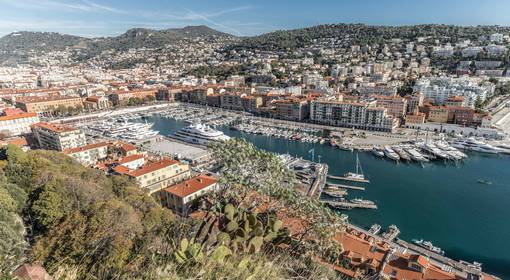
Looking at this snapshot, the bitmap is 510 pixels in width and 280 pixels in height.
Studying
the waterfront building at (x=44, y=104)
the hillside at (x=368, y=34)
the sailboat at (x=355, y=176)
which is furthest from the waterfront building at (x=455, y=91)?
the waterfront building at (x=44, y=104)

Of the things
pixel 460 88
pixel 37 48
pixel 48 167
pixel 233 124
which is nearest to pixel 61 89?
pixel 233 124

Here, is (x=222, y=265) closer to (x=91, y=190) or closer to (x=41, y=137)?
(x=91, y=190)

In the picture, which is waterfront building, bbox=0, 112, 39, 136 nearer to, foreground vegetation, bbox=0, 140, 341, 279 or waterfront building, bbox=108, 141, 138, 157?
waterfront building, bbox=108, 141, 138, 157

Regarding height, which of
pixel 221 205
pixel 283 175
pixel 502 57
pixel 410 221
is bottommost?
pixel 410 221

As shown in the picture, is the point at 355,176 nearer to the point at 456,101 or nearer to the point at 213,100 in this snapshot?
the point at 456,101

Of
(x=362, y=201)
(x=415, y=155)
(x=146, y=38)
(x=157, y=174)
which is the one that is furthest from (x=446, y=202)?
(x=146, y=38)

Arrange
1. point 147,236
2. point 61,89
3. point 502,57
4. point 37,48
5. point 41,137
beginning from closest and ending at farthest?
1. point 147,236
2. point 41,137
3. point 61,89
4. point 502,57
5. point 37,48
